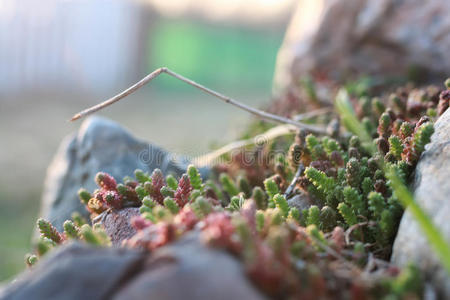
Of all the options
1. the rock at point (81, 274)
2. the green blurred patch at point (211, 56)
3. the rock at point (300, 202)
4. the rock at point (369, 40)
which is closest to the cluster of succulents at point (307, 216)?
the rock at point (300, 202)

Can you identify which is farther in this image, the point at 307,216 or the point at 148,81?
the point at 148,81

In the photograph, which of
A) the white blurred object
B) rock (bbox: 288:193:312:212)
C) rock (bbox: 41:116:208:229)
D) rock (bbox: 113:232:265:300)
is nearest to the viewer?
rock (bbox: 113:232:265:300)

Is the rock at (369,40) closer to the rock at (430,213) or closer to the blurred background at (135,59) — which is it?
the rock at (430,213)

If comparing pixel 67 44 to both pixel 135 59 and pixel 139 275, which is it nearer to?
pixel 135 59

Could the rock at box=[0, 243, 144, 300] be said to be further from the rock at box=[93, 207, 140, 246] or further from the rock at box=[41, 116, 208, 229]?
the rock at box=[41, 116, 208, 229]

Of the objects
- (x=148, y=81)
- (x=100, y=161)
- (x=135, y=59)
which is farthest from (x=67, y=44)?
(x=148, y=81)

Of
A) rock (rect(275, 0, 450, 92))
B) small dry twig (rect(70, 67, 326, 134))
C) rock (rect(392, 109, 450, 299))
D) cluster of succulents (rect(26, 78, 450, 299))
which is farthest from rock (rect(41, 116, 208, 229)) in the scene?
rock (rect(275, 0, 450, 92))
